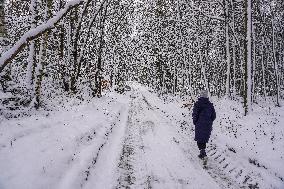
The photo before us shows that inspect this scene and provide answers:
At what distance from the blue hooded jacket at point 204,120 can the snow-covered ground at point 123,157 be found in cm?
64

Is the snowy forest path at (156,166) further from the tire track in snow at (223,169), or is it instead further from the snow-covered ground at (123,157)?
the tire track in snow at (223,169)

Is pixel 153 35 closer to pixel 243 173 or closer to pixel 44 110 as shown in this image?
pixel 44 110

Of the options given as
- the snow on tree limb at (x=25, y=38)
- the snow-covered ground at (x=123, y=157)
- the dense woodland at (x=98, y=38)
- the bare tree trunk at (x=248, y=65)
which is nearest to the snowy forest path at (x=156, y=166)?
the snow-covered ground at (x=123, y=157)

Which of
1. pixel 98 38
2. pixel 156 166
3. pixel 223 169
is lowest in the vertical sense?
pixel 223 169

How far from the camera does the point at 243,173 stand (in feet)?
26.1

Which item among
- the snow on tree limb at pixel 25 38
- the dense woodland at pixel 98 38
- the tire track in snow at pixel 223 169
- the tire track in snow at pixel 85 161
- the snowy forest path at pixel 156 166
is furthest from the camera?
the dense woodland at pixel 98 38

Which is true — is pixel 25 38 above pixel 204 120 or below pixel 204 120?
above

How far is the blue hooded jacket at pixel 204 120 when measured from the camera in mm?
9328

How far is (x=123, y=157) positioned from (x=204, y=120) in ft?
8.50

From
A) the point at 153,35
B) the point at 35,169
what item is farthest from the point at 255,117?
the point at 153,35

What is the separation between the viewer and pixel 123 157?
28.1 ft

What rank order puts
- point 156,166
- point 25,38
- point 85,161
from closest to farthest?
point 25,38 → point 85,161 → point 156,166

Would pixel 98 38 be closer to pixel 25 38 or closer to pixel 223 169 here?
pixel 223 169

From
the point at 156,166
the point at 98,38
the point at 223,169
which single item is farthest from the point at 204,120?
the point at 98,38
